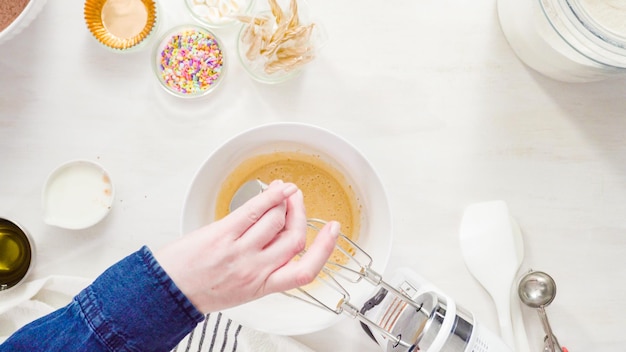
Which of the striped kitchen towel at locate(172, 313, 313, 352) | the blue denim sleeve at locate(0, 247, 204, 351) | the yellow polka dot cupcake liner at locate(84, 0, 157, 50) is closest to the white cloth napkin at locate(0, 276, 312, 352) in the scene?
the striped kitchen towel at locate(172, 313, 313, 352)

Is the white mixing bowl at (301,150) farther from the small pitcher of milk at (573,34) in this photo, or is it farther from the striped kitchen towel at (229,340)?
the small pitcher of milk at (573,34)

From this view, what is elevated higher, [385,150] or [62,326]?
[385,150]

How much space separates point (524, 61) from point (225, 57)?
451 mm

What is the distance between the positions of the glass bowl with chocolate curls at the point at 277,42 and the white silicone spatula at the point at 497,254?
343mm

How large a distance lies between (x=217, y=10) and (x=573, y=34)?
0.50 metres

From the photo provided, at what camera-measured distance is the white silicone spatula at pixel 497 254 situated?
888 mm

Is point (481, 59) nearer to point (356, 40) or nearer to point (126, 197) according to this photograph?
point (356, 40)

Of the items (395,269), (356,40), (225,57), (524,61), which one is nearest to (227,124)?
(225,57)

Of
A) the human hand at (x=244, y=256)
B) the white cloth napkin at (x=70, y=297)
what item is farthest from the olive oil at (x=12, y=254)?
the human hand at (x=244, y=256)

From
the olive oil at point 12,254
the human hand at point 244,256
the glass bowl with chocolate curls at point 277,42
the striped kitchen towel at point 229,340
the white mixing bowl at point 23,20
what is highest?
the glass bowl with chocolate curls at point 277,42

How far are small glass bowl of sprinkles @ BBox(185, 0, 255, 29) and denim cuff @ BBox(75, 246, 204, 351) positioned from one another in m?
0.41

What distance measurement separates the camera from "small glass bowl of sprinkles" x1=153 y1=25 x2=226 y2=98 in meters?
0.90

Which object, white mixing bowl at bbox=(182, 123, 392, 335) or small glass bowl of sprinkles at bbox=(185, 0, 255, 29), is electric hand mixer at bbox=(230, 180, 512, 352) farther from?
small glass bowl of sprinkles at bbox=(185, 0, 255, 29)

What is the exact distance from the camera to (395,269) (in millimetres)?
903
